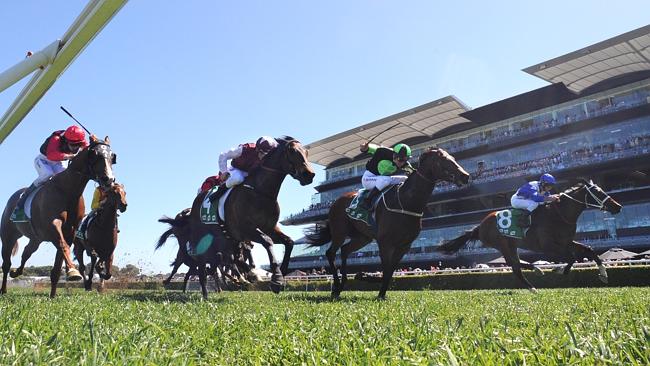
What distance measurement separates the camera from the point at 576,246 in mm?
10562

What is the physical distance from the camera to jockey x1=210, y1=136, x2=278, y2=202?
26.5ft

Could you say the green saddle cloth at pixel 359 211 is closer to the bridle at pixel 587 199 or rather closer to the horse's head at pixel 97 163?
the horse's head at pixel 97 163

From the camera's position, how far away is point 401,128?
197ft

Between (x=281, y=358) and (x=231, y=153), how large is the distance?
666cm

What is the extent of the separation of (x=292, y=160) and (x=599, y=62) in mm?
44489

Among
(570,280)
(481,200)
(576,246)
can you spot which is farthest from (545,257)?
(576,246)

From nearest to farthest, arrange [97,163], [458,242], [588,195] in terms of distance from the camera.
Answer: [97,163] < [588,195] < [458,242]

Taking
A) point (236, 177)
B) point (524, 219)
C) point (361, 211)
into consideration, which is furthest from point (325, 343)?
point (524, 219)

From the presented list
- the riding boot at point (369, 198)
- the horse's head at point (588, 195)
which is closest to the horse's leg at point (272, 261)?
the riding boot at point (369, 198)

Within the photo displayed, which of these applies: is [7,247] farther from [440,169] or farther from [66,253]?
[440,169]

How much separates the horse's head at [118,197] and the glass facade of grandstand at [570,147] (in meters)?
40.1

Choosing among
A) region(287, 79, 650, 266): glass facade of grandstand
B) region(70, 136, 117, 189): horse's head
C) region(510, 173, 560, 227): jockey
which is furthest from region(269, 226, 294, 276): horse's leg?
region(287, 79, 650, 266): glass facade of grandstand

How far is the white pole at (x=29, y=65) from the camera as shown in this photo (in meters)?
2.95

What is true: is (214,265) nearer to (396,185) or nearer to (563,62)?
(396,185)
